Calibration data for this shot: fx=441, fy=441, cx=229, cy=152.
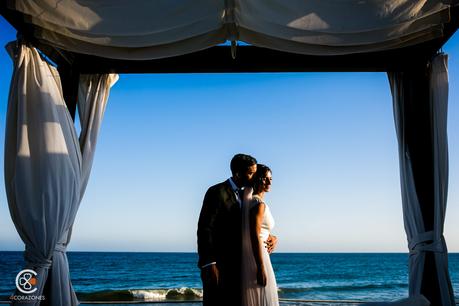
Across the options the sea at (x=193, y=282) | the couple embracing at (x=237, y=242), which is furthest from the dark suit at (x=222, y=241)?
the sea at (x=193, y=282)

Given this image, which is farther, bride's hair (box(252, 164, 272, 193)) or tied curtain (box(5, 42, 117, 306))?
bride's hair (box(252, 164, 272, 193))

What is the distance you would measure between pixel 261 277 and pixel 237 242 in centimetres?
27

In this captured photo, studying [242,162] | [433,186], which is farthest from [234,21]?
[433,186]

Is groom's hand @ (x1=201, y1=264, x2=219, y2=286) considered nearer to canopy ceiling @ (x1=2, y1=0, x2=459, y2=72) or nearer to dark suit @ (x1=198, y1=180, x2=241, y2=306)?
dark suit @ (x1=198, y1=180, x2=241, y2=306)

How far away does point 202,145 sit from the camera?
11562 mm

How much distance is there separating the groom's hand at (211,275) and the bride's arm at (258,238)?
26 cm

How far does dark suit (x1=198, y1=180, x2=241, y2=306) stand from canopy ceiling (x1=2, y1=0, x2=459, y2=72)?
3.27 feet

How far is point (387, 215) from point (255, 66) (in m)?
26.8

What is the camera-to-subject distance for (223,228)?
282cm

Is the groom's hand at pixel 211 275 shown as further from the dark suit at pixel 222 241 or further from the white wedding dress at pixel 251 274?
the white wedding dress at pixel 251 274

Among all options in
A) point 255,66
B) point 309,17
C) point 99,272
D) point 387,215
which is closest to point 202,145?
point 255,66

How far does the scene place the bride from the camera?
2709mm

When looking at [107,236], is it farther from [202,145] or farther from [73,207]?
[73,207]

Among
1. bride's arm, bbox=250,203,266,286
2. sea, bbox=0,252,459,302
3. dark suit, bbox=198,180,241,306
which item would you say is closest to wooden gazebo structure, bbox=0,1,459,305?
dark suit, bbox=198,180,241,306
